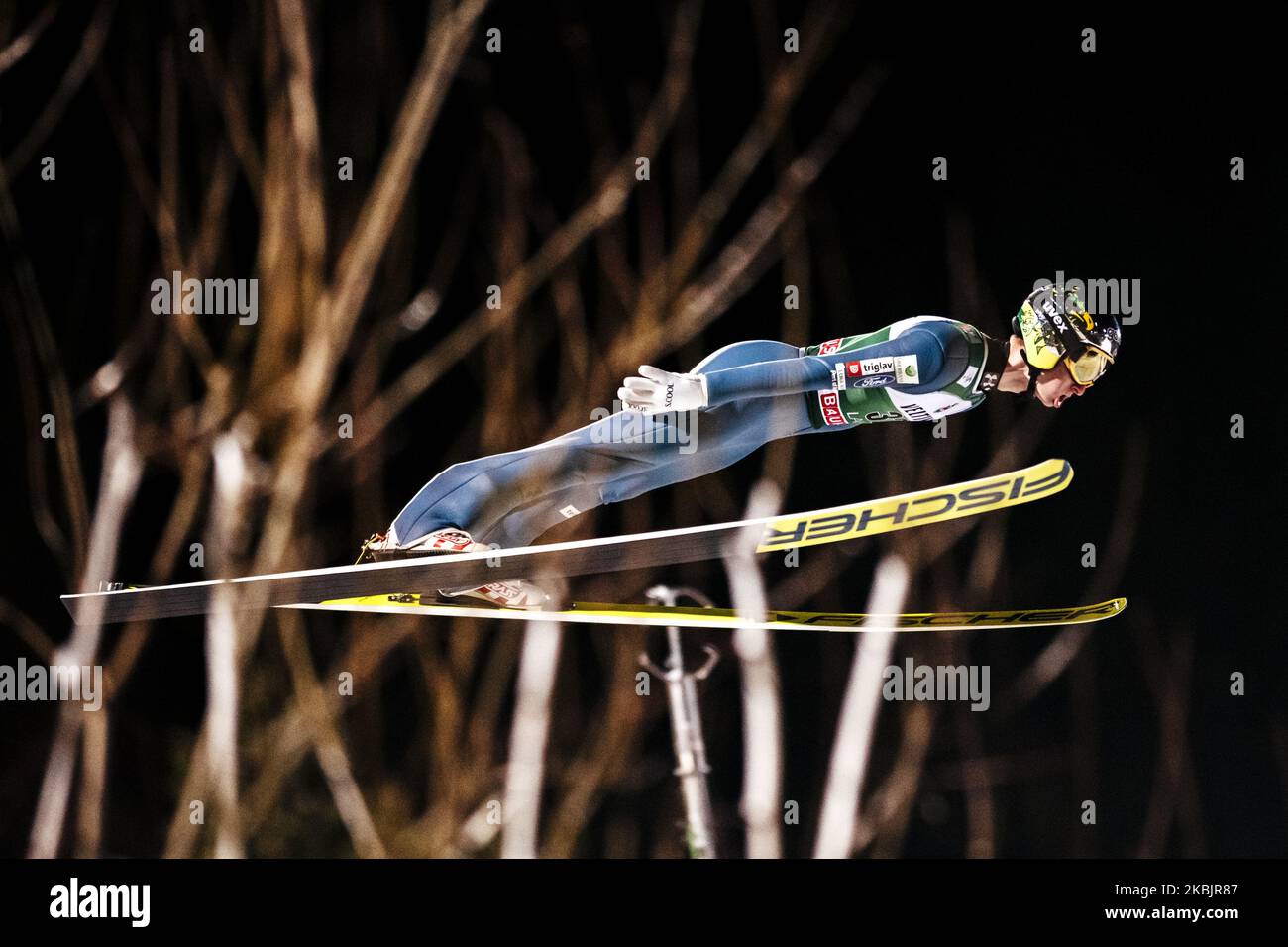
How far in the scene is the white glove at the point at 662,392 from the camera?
4117mm

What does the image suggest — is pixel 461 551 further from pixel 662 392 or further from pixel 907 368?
pixel 907 368

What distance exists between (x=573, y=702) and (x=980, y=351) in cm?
191

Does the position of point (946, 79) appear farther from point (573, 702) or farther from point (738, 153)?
point (573, 702)

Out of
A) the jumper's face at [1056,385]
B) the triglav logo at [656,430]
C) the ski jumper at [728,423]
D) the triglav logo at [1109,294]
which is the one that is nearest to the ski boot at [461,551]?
the ski jumper at [728,423]

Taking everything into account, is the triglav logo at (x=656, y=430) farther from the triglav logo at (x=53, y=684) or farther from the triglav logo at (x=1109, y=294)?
the triglav logo at (x=53, y=684)

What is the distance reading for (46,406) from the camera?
5.25 m

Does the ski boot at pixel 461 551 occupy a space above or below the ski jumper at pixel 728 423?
below

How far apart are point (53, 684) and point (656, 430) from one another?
2429 millimetres
